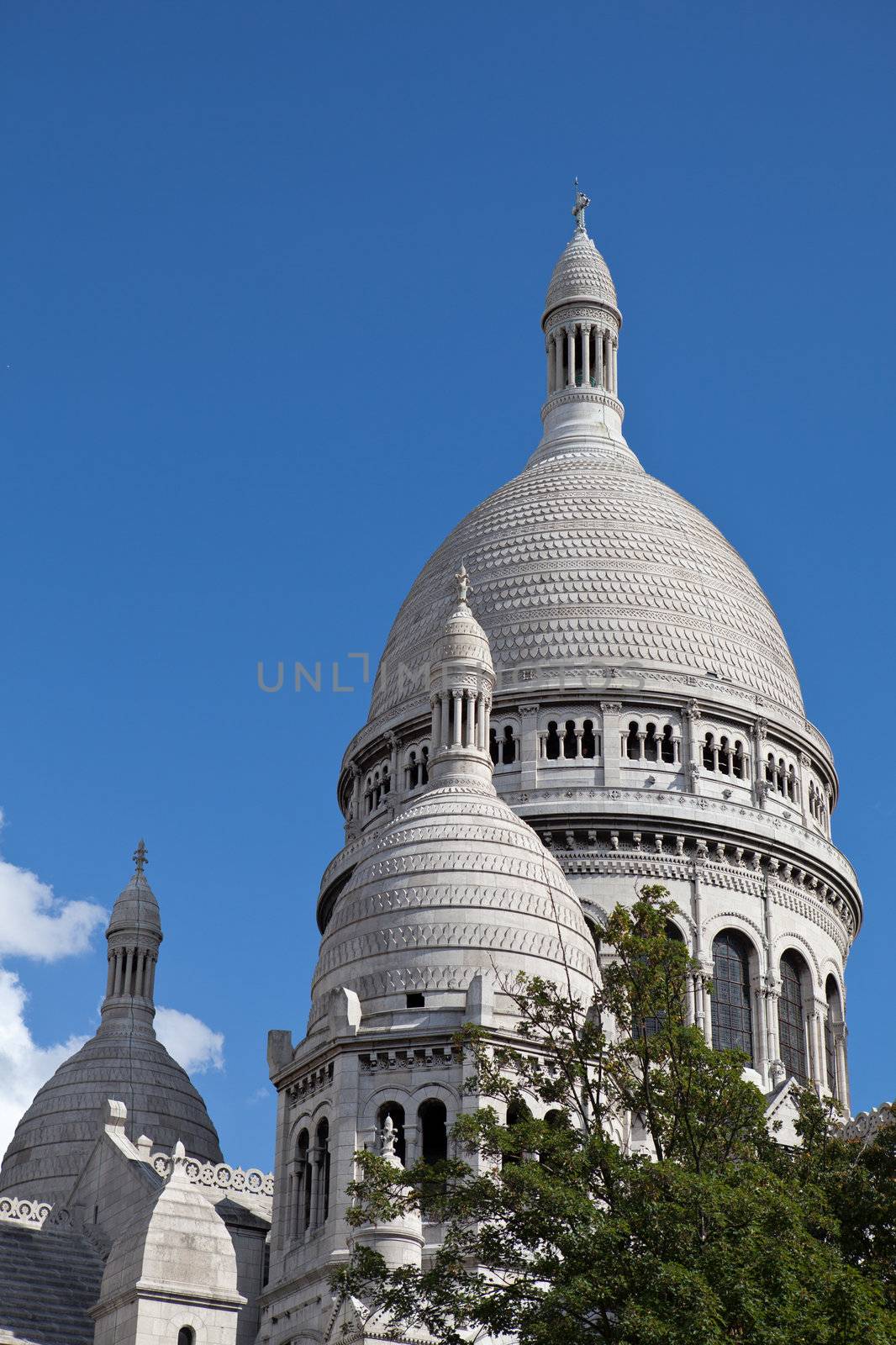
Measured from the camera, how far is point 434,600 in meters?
68.1

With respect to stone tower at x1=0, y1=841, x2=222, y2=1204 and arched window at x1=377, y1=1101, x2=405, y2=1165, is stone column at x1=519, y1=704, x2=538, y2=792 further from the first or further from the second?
arched window at x1=377, y1=1101, x2=405, y2=1165

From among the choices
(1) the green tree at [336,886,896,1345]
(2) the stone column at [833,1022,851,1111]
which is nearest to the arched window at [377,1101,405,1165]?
(1) the green tree at [336,886,896,1345]

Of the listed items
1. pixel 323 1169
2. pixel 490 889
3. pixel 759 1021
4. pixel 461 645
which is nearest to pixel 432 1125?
pixel 323 1169

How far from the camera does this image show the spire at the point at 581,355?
7462 centimetres

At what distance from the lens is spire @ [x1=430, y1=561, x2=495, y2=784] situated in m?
51.6

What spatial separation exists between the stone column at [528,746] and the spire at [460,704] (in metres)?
8.65

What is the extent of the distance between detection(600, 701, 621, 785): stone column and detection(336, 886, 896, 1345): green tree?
79.1ft

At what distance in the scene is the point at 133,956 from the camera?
6122cm

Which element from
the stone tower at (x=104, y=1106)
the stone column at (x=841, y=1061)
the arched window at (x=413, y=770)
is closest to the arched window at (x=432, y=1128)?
the stone tower at (x=104, y=1106)

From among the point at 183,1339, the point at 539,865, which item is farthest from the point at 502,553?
the point at 183,1339

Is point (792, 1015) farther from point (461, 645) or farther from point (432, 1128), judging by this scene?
point (432, 1128)

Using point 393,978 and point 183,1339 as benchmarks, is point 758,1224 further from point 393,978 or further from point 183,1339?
point 393,978

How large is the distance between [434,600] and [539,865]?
20603 millimetres

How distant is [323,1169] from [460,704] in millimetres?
11288
